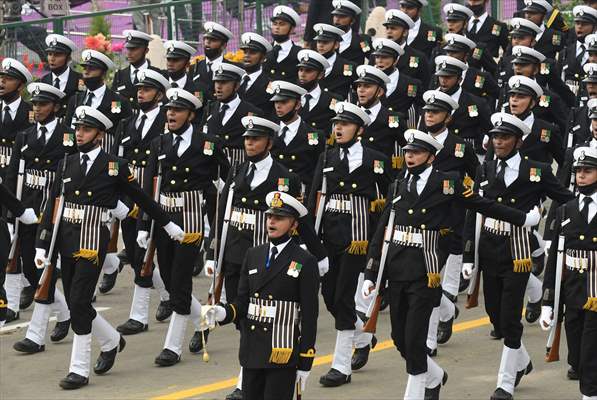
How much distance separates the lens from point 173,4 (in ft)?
87.5

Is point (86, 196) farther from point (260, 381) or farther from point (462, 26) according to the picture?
point (462, 26)

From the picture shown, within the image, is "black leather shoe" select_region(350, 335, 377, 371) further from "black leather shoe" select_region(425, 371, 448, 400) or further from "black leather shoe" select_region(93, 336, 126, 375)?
"black leather shoe" select_region(93, 336, 126, 375)

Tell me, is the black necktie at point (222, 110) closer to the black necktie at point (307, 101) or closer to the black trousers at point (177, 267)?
the black necktie at point (307, 101)

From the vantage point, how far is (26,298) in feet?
61.0

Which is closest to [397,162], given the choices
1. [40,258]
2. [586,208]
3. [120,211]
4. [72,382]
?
[120,211]

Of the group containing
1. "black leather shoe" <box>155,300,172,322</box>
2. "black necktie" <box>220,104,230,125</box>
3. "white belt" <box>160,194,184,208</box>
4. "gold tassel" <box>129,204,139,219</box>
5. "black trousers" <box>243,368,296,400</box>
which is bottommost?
"black leather shoe" <box>155,300,172,322</box>

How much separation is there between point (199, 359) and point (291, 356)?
3.97 meters

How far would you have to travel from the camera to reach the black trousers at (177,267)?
52.5 feet

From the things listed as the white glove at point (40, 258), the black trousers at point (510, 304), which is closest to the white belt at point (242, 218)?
the white glove at point (40, 258)

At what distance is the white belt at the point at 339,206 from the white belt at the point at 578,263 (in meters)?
2.70

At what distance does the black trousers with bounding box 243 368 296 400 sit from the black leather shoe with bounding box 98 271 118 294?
271 inches

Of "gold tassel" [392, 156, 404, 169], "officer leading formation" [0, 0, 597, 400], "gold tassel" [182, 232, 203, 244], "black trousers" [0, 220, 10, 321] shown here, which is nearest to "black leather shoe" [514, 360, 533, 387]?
"officer leading formation" [0, 0, 597, 400]

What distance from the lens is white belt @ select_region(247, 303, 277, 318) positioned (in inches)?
492

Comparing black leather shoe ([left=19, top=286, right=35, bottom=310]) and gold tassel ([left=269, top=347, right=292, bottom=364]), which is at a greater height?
gold tassel ([left=269, top=347, right=292, bottom=364])
